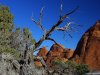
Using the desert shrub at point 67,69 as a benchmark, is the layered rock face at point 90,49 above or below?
above

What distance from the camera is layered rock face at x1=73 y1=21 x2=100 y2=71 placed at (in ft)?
304

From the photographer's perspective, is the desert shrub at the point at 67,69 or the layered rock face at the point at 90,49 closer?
the desert shrub at the point at 67,69

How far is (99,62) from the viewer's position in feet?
300

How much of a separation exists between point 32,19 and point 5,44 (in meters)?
4.32

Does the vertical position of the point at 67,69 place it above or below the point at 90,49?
below

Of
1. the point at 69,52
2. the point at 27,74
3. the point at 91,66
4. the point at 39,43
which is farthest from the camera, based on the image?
the point at 69,52

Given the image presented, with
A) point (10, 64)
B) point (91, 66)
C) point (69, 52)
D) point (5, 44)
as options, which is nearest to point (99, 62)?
point (91, 66)

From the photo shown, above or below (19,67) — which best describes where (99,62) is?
above

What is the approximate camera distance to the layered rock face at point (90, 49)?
92.8 m

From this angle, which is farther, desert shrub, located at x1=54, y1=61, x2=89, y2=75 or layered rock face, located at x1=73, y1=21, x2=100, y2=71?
Answer: layered rock face, located at x1=73, y1=21, x2=100, y2=71

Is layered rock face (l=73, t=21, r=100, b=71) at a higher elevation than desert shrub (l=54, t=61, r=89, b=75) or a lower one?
higher

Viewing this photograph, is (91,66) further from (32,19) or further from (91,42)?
(32,19)

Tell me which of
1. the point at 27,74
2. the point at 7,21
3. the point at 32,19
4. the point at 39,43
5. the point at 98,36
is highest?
the point at 98,36

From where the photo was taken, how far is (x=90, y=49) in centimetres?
9731
